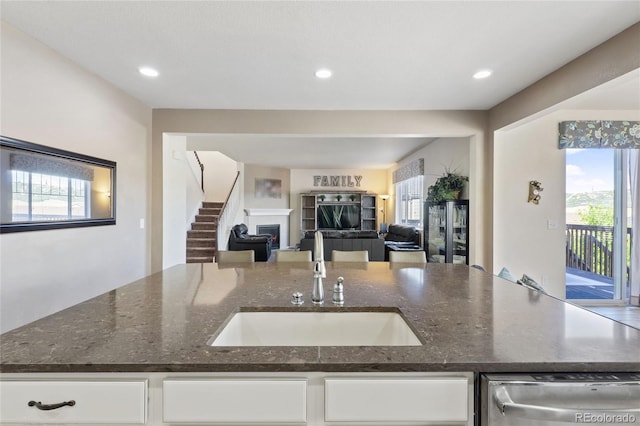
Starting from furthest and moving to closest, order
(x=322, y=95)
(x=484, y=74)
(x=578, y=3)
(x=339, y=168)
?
(x=339, y=168)
(x=322, y=95)
(x=484, y=74)
(x=578, y=3)

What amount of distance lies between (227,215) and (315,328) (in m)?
6.10

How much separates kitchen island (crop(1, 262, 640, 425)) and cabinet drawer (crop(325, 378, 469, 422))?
26 mm

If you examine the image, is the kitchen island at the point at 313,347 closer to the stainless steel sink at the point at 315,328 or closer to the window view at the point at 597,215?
the stainless steel sink at the point at 315,328

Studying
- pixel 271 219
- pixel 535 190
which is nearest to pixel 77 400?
pixel 535 190

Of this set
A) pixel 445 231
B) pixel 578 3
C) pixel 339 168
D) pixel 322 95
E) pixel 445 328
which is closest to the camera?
pixel 445 328

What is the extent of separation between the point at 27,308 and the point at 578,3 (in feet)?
14.2

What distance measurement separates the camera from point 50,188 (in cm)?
242

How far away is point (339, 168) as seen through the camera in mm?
9555

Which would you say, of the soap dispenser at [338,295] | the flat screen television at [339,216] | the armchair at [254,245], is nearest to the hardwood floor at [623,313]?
the soap dispenser at [338,295]

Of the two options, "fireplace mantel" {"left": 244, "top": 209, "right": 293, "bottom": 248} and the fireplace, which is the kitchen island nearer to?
"fireplace mantel" {"left": 244, "top": 209, "right": 293, "bottom": 248}

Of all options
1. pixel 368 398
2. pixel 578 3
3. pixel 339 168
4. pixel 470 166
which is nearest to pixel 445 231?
pixel 470 166

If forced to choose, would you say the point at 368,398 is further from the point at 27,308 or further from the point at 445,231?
the point at 445,231

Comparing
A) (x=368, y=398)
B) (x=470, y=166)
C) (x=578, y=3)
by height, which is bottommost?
(x=368, y=398)

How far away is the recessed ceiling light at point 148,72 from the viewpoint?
281 centimetres
